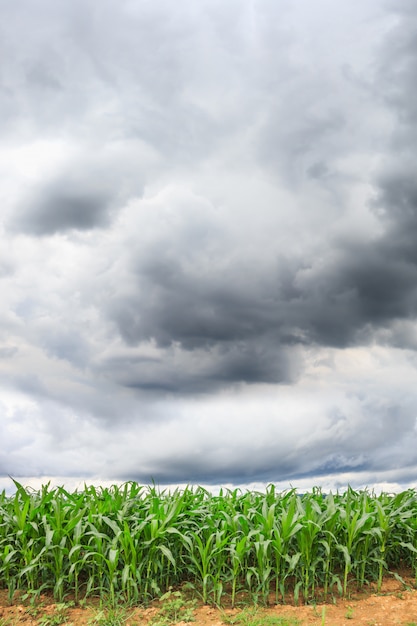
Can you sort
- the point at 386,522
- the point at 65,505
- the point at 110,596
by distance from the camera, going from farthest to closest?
the point at 65,505, the point at 386,522, the point at 110,596

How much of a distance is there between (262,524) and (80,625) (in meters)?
2.29

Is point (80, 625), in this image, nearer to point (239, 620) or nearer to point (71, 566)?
point (71, 566)

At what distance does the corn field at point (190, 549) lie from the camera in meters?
6.24

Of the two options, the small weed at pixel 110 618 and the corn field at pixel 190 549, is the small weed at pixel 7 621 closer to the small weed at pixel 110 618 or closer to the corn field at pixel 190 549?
the corn field at pixel 190 549

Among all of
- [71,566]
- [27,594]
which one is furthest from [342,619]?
[27,594]

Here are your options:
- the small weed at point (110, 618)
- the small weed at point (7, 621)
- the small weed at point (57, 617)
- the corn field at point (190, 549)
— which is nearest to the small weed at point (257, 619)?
the corn field at point (190, 549)

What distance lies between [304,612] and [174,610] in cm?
141

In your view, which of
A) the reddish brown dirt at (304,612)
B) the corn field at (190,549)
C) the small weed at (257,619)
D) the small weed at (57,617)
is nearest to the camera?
the small weed at (257,619)

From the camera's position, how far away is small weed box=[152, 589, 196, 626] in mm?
5711

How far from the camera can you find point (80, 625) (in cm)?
580

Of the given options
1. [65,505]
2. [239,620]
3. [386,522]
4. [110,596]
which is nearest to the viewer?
[239,620]

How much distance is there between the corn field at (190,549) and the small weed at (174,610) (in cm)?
16

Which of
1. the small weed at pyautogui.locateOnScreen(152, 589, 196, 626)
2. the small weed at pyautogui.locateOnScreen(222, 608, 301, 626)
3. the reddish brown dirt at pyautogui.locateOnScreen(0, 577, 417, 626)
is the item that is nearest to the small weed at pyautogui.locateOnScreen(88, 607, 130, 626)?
the reddish brown dirt at pyautogui.locateOnScreen(0, 577, 417, 626)

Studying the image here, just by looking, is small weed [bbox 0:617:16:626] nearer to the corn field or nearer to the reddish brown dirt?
the reddish brown dirt
